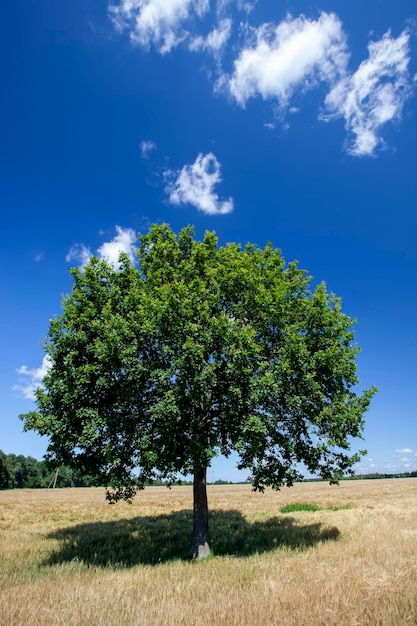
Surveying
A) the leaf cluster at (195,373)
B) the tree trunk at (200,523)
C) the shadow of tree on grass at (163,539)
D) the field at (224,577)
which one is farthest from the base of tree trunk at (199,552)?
the leaf cluster at (195,373)

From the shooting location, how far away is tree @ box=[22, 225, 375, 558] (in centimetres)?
1470

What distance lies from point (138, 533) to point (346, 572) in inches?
572

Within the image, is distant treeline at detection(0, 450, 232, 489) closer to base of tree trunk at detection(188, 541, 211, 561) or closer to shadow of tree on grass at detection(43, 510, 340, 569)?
shadow of tree on grass at detection(43, 510, 340, 569)

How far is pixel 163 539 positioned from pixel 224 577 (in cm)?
1032

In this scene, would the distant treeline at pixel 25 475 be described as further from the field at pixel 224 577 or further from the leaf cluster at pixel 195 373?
the leaf cluster at pixel 195 373

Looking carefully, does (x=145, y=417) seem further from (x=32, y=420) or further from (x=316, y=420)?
(x=316, y=420)

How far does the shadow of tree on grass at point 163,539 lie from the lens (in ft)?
51.7

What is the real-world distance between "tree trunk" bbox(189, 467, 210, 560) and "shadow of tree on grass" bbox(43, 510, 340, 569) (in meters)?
0.64

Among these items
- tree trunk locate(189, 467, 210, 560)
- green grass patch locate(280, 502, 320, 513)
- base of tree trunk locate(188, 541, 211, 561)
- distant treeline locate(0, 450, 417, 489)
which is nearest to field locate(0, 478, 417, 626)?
base of tree trunk locate(188, 541, 211, 561)

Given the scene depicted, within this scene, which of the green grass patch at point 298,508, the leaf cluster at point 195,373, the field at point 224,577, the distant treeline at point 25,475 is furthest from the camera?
the distant treeline at point 25,475

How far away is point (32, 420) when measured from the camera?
53.7 ft

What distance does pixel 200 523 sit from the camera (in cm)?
1659

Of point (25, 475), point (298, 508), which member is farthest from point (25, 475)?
point (298, 508)

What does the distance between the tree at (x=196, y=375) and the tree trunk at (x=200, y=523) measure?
2.2 inches
